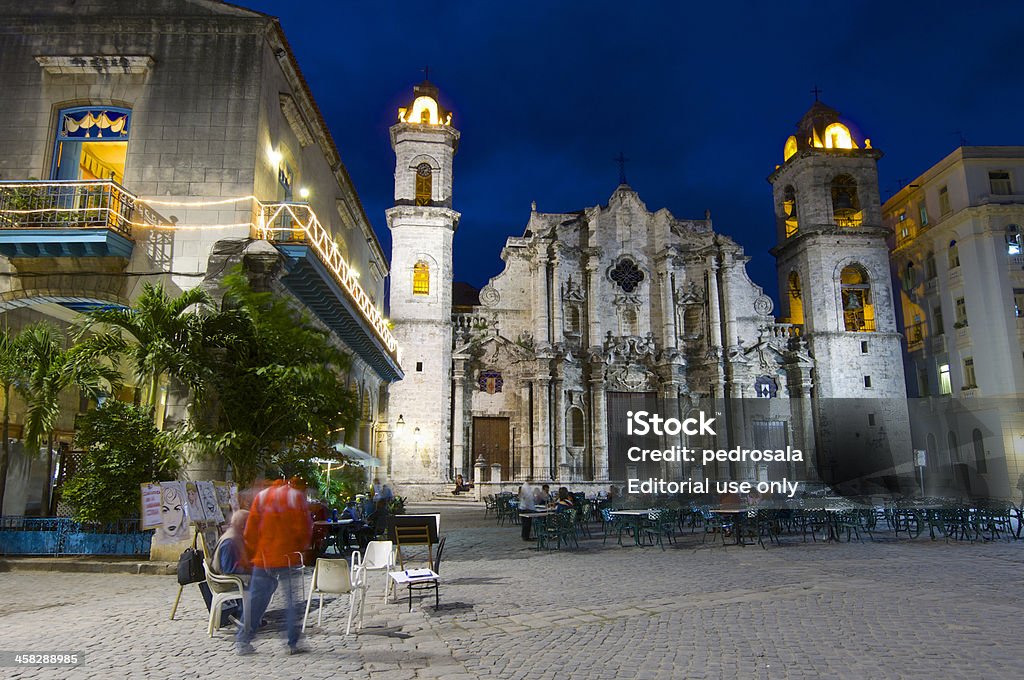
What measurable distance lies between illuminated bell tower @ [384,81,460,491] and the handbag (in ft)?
76.1

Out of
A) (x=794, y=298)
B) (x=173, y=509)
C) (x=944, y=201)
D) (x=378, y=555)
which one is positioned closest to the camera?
(x=378, y=555)

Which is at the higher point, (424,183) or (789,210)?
(789,210)

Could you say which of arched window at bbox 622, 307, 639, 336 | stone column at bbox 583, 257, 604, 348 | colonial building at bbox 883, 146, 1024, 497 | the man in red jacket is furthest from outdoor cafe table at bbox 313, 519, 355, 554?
colonial building at bbox 883, 146, 1024, 497

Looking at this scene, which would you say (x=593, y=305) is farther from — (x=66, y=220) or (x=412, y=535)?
(x=412, y=535)

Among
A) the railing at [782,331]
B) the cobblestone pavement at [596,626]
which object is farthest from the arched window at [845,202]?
the cobblestone pavement at [596,626]

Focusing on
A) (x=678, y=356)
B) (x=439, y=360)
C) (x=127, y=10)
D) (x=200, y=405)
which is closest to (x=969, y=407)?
(x=678, y=356)

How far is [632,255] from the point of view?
39812 millimetres

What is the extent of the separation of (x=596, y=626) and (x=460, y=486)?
953 inches

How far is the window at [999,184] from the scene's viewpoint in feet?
116

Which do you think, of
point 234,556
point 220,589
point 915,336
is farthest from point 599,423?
point 220,589

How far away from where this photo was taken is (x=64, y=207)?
14047mm

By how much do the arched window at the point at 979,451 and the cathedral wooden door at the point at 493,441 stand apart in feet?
77.9

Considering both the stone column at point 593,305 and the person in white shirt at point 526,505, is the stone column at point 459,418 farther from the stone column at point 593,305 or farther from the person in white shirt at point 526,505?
the person in white shirt at point 526,505

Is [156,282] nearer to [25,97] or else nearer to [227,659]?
[25,97]
